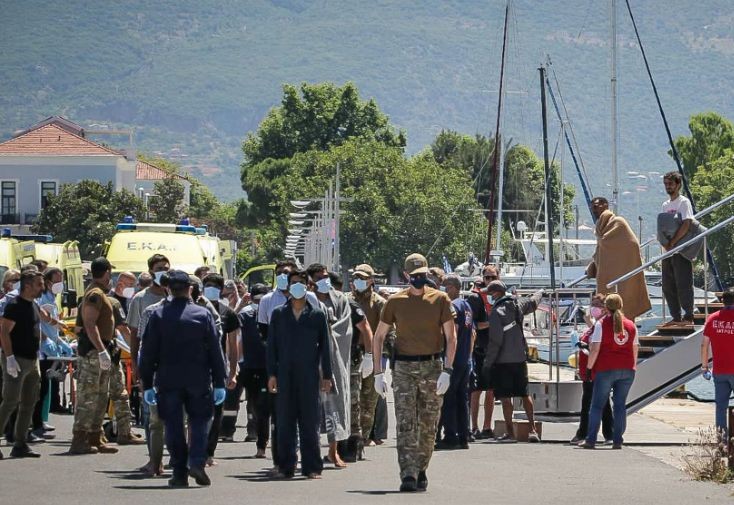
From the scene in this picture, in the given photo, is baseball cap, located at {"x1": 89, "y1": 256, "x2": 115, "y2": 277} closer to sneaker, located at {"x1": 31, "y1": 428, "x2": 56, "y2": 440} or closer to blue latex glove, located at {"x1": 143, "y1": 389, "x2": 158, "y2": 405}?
blue latex glove, located at {"x1": 143, "y1": 389, "x2": 158, "y2": 405}

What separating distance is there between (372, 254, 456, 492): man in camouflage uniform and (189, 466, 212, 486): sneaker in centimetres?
165

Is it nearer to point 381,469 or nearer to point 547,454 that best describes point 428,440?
point 381,469

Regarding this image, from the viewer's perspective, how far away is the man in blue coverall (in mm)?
15039

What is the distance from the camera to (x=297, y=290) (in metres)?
15.0

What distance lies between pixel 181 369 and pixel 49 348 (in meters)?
5.86

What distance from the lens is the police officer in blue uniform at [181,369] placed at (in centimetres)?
1420

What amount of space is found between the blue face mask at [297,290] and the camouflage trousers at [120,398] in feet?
9.99

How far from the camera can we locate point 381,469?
1608 centimetres

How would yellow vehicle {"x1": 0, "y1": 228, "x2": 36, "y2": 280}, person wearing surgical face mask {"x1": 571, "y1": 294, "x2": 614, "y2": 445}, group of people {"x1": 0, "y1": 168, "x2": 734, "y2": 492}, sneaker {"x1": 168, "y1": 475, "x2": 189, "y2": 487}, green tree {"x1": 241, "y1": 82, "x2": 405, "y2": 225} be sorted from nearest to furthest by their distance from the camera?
sneaker {"x1": 168, "y1": 475, "x2": 189, "y2": 487} < group of people {"x1": 0, "y1": 168, "x2": 734, "y2": 492} < person wearing surgical face mask {"x1": 571, "y1": 294, "x2": 614, "y2": 445} < yellow vehicle {"x1": 0, "y1": 228, "x2": 36, "y2": 280} < green tree {"x1": 241, "y1": 82, "x2": 405, "y2": 225}

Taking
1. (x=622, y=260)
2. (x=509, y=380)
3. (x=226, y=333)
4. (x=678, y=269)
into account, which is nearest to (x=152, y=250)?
(x=622, y=260)

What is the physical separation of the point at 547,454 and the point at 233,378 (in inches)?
141

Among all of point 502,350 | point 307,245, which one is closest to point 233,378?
Result: point 502,350

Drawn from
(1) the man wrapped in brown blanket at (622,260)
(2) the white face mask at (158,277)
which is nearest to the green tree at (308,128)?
(1) the man wrapped in brown blanket at (622,260)

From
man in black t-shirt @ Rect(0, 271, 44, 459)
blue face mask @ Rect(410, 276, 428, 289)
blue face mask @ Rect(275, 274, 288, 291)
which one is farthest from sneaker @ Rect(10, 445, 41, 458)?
blue face mask @ Rect(410, 276, 428, 289)
